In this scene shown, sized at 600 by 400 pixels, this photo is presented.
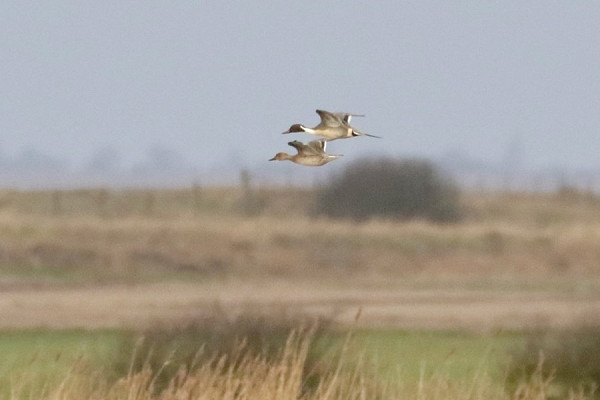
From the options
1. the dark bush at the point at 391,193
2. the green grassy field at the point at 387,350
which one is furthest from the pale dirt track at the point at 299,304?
the dark bush at the point at 391,193

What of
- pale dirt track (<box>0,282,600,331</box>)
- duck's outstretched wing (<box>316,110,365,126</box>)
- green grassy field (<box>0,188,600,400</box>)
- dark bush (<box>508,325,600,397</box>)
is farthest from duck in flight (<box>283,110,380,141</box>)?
pale dirt track (<box>0,282,600,331</box>)

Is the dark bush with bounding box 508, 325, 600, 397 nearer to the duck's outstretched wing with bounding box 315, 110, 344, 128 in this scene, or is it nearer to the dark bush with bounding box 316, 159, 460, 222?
the duck's outstretched wing with bounding box 315, 110, 344, 128

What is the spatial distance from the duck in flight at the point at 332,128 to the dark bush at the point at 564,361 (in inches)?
358

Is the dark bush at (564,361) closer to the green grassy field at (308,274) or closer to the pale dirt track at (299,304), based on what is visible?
the green grassy field at (308,274)

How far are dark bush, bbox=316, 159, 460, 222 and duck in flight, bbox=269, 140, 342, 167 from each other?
154 ft

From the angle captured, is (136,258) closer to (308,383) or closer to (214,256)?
(214,256)

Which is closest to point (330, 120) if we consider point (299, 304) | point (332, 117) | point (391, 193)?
point (332, 117)

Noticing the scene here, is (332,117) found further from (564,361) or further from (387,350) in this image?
(387,350)

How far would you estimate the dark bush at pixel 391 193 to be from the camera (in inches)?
2146

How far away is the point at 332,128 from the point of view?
6688 millimetres

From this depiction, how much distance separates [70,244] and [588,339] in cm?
3094

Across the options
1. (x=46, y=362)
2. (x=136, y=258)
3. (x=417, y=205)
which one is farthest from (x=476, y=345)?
(x=417, y=205)

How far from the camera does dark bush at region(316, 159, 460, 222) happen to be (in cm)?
5450

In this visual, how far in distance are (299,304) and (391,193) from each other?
19839 mm
